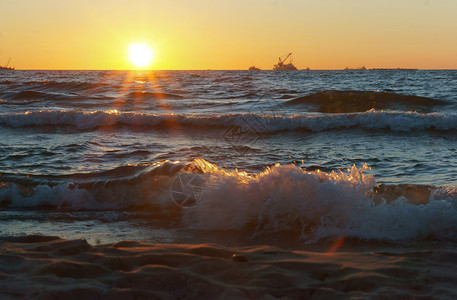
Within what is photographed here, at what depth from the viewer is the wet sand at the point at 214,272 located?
2.98m

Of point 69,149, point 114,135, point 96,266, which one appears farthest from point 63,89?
point 96,266

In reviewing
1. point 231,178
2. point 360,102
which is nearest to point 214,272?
point 231,178

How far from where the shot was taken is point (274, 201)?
16.5 feet

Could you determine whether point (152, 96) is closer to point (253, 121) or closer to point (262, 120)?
point (253, 121)

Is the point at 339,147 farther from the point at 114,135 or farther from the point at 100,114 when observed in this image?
the point at 100,114

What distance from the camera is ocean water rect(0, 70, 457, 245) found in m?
4.66

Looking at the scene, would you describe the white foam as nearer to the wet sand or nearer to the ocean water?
the ocean water

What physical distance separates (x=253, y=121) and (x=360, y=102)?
Result: 323 inches

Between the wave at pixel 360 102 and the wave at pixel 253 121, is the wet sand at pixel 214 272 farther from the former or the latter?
the wave at pixel 360 102

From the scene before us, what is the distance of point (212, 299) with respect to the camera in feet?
9.52

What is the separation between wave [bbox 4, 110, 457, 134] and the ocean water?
0.06 m

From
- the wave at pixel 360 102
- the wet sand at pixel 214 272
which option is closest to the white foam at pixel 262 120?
the wave at pixel 360 102

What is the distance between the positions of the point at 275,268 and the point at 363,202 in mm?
1789

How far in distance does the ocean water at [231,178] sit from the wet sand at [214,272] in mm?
614
